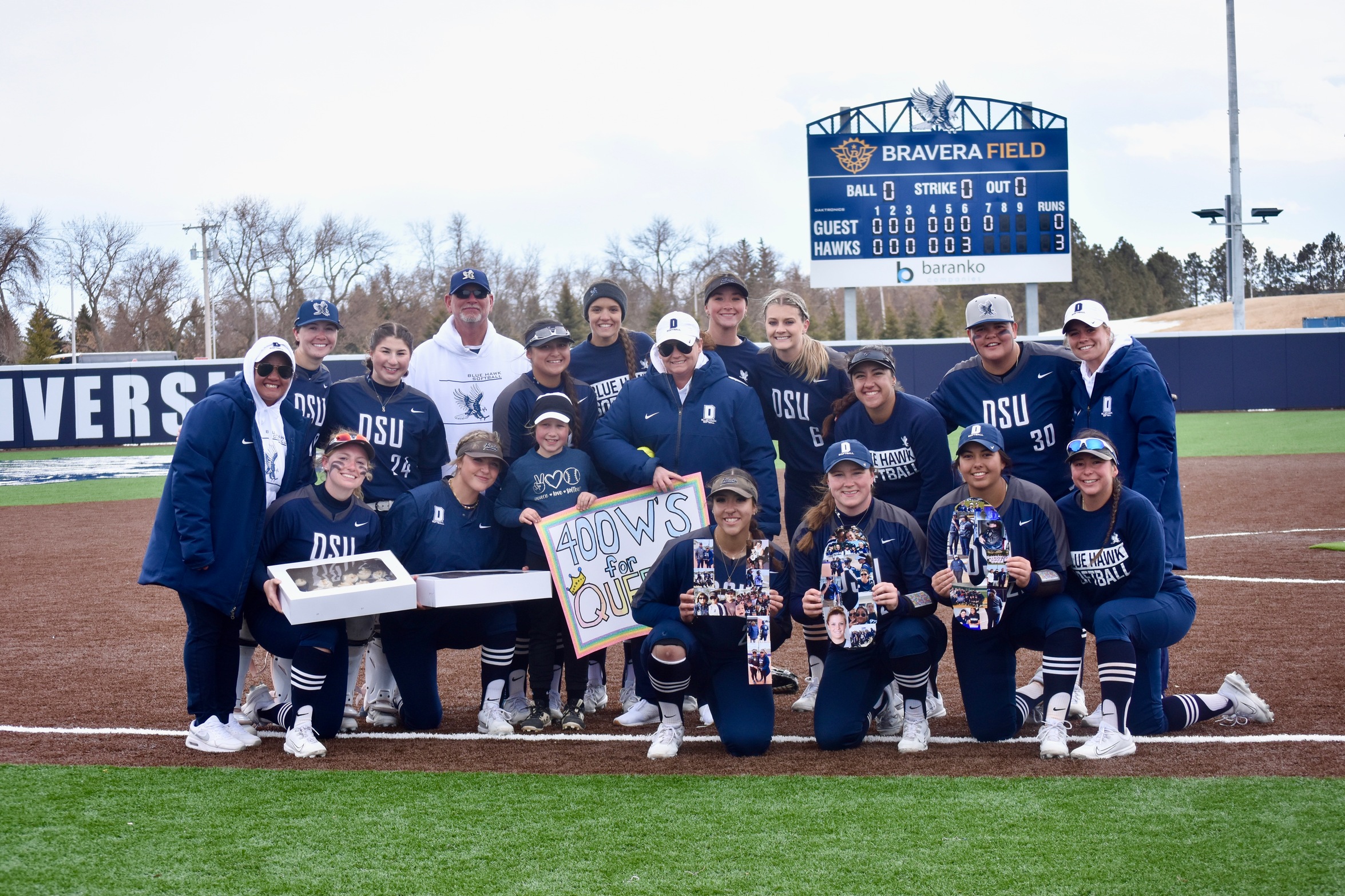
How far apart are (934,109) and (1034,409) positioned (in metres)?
23.8

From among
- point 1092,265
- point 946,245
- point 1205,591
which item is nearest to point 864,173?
point 946,245

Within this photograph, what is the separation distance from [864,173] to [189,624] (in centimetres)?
2444

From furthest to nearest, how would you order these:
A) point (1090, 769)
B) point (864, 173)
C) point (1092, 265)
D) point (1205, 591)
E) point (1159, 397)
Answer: point (1092, 265), point (864, 173), point (1205, 591), point (1159, 397), point (1090, 769)

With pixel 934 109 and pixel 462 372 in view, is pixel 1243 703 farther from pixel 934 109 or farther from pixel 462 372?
pixel 934 109

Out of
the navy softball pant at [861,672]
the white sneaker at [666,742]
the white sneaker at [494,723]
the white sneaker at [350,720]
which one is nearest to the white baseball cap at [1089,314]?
the navy softball pant at [861,672]

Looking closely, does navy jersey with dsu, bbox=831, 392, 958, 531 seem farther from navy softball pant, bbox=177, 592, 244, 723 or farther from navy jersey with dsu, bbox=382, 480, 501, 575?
navy softball pant, bbox=177, 592, 244, 723

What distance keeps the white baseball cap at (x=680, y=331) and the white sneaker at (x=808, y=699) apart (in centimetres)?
185

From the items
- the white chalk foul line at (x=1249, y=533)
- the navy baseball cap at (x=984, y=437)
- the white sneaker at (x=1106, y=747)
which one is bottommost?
the white sneaker at (x=1106, y=747)

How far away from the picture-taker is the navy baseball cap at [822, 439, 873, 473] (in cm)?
518

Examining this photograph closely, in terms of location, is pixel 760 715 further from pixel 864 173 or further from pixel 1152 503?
pixel 864 173

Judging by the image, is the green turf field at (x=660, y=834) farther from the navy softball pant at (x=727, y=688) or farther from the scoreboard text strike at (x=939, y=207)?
the scoreboard text strike at (x=939, y=207)

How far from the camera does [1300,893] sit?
11.4 ft

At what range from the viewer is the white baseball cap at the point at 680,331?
5.73 metres

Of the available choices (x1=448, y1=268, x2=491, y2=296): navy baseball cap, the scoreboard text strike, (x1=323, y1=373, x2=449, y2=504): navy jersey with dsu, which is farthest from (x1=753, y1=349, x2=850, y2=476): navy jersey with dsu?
the scoreboard text strike
